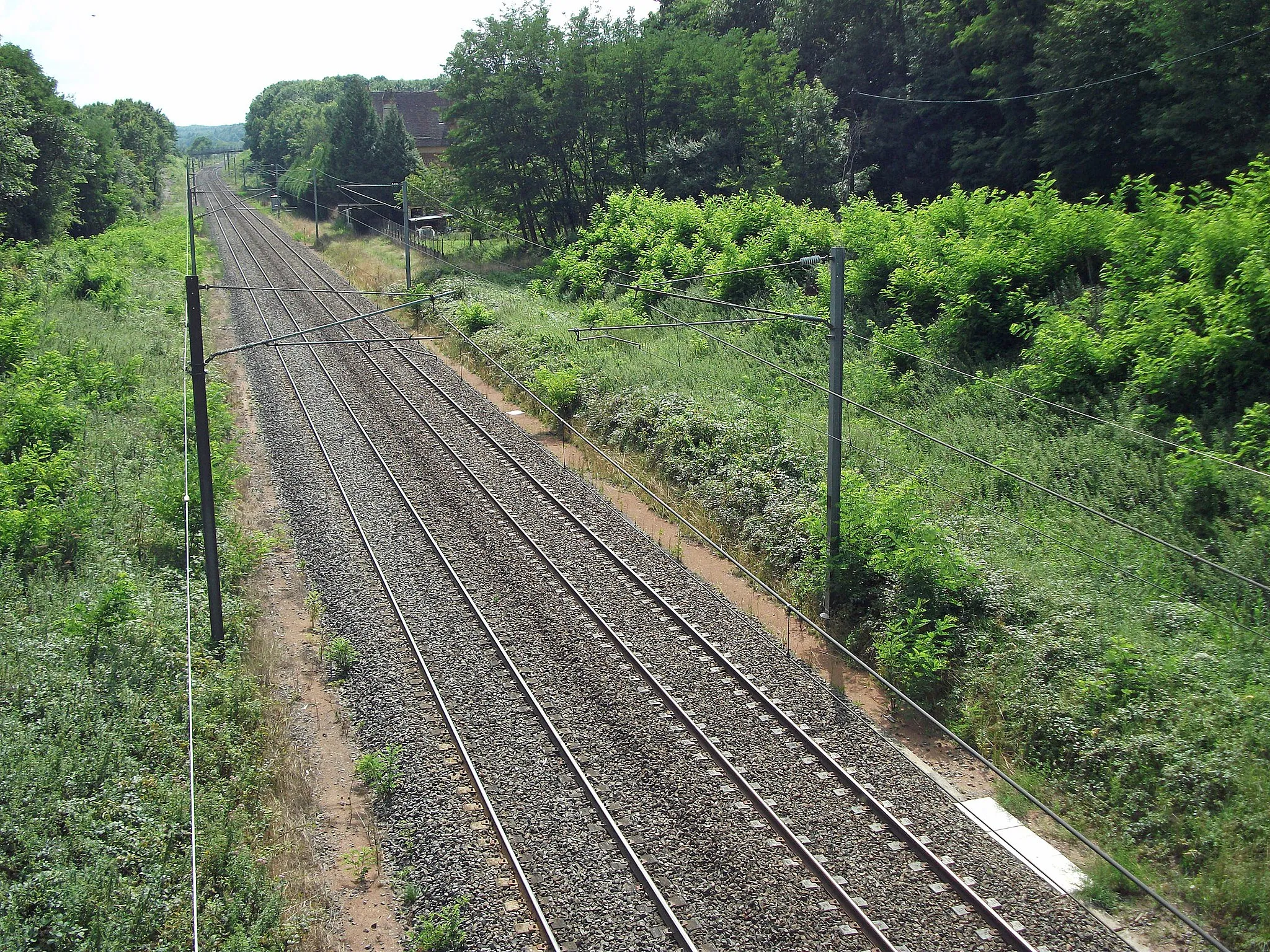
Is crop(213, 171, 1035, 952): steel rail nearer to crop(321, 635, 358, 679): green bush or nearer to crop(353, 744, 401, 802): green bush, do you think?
crop(353, 744, 401, 802): green bush

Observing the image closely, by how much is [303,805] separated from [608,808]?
3.55m

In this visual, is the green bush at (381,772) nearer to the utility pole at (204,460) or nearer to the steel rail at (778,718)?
the steel rail at (778,718)

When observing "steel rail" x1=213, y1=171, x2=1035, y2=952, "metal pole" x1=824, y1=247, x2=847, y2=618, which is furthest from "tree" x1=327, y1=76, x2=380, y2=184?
"metal pole" x1=824, y1=247, x2=847, y2=618

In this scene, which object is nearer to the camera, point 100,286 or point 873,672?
point 873,672

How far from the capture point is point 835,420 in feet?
44.3

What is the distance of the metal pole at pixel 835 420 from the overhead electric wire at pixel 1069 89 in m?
16.2

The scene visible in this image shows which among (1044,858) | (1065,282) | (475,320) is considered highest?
(1065,282)

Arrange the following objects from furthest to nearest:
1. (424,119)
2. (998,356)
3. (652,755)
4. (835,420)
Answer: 1. (424,119)
2. (998,356)
3. (835,420)
4. (652,755)

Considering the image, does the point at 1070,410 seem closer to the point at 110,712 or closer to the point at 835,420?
the point at 835,420

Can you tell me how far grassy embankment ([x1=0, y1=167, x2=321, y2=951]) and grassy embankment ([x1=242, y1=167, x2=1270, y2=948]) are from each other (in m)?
8.46

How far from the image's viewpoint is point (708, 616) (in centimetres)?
1495

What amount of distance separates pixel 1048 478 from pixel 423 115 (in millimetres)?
70656

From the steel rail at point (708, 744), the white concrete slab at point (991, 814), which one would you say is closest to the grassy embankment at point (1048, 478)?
the white concrete slab at point (991, 814)

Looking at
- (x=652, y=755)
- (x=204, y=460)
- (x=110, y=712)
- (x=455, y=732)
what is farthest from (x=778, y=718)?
(x=204, y=460)
